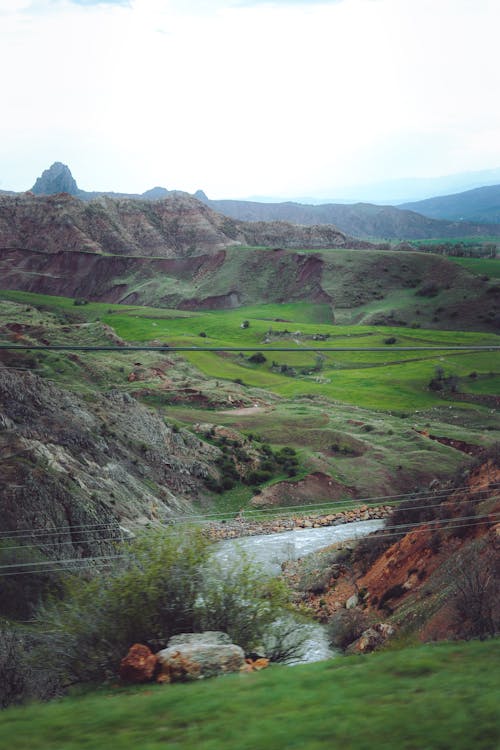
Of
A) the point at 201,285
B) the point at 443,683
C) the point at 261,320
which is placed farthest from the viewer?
the point at 201,285

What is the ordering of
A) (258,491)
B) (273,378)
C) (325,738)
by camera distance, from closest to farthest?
(325,738), (258,491), (273,378)

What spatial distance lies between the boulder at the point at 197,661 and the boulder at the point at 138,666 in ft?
0.55

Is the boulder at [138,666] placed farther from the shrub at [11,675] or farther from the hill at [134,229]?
the hill at [134,229]

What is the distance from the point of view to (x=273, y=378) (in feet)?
270

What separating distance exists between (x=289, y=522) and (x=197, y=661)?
33.5 m

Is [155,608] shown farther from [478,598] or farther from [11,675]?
[478,598]

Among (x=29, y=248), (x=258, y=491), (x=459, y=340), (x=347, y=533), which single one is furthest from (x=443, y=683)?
(x=29, y=248)

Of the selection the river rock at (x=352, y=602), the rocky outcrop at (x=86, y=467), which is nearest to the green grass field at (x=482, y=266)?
the rocky outcrop at (x=86, y=467)

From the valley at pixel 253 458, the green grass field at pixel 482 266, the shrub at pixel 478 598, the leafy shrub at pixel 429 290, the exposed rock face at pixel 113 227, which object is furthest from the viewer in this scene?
the exposed rock face at pixel 113 227

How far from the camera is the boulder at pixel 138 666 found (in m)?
11.1

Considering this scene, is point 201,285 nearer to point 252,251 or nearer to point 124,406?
point 252,251

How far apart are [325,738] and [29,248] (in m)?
165

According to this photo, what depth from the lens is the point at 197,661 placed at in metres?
11.0

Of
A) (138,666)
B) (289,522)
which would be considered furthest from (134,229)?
(138,666)
